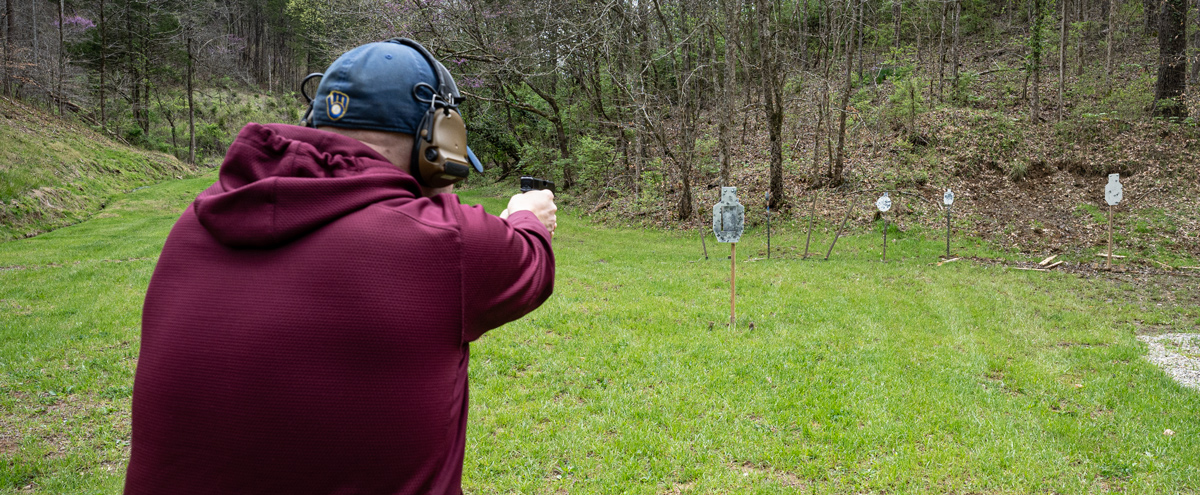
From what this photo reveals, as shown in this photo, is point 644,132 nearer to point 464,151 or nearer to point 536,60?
point 536,60

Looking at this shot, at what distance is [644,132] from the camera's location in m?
19.7

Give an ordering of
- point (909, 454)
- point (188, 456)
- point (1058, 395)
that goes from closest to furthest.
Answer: point (188, 456) < point (909, 454) < point (1058, 395)

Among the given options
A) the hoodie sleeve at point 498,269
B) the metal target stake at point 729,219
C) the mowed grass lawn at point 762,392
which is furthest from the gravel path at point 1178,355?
the hoodie sleeve at point 498,269

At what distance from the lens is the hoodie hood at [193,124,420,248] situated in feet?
3.68

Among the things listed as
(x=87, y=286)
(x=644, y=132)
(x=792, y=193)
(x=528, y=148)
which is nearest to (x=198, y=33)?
(x=528, y=148)

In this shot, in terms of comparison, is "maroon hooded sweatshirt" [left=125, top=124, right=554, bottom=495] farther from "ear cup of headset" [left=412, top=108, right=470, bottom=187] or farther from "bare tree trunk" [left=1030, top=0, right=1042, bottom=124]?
"bare tree trunk" [left=1030, top=0, right=1042, bottom=124]

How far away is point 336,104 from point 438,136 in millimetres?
223

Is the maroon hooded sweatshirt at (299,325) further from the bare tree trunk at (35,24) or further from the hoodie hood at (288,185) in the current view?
the bare tree trunk at (35,24)

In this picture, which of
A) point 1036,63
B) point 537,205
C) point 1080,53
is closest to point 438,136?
point 537,205

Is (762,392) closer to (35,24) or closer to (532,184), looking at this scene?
(532,184)

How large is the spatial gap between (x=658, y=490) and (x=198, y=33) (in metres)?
40.0

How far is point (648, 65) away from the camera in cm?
1678

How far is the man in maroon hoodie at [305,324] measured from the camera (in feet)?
3.72

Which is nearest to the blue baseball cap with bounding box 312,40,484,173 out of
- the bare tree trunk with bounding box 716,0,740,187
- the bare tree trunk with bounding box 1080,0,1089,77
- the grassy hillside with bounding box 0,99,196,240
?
the bare tree trunk with bounding box 716,0,740,187
